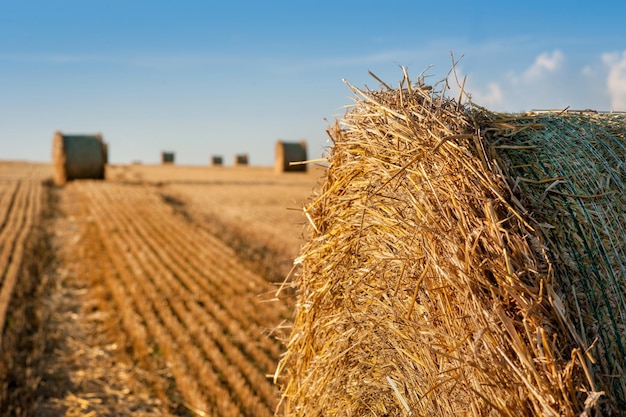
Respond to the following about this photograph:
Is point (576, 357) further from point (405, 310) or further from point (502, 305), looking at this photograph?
point (405, 310)

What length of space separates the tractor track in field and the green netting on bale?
1.85 m

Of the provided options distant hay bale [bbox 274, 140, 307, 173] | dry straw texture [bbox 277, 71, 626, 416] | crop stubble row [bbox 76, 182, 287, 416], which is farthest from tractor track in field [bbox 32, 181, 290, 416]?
distant hay bale [bbox 274, 140, 307, 173]

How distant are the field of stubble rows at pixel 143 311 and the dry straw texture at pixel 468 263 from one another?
73cm

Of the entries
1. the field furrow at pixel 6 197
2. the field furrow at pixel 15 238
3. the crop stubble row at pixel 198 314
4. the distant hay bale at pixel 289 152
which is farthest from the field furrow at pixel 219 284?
the distant hay bale at pixel 289 152

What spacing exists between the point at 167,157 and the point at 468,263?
46019 millimetres

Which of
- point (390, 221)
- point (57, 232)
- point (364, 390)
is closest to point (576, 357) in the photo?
point (390, 221)

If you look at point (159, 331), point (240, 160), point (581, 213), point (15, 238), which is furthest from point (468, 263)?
point (240, 160)

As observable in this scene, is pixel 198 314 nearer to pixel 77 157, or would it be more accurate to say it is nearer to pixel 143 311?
pixel 143 311

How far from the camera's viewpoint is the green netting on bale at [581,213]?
8.59 ft

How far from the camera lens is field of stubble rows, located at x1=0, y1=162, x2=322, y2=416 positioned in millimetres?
6242

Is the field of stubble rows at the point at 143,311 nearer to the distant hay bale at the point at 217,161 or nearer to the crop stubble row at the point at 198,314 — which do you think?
the crop stubble row at the point at 198,314

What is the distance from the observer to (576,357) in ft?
7.84

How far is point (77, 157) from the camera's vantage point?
24.9 m

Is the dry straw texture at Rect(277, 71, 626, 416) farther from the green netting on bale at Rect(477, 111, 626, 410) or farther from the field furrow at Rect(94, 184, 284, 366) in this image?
the field furrow at Rect(94, 184, 284, 366)
